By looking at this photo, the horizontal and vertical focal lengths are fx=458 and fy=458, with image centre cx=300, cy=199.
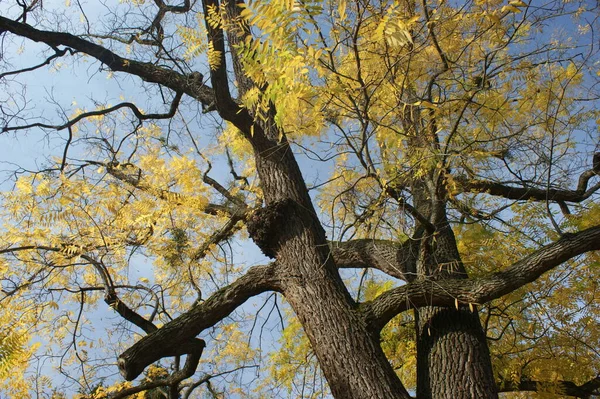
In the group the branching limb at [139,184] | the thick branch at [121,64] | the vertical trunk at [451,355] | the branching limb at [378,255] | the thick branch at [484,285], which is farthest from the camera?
the branching limb at [139,184]

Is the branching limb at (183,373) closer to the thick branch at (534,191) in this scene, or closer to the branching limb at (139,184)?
the branching limb at (139,184)

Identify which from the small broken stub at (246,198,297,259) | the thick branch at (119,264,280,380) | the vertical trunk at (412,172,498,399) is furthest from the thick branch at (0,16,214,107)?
the vertical trunk at (412,172,498,399)

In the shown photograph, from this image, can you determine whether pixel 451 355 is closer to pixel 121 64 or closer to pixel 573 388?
pixel 573 388

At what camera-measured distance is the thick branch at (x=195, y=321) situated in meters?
3.45

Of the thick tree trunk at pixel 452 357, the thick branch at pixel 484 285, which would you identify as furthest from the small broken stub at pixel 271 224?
the thick tree trunk at pixel 452 357

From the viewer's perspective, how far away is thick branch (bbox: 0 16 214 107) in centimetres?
406

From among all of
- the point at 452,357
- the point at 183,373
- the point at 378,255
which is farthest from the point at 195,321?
the point at 452,357

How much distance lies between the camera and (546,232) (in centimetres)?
445

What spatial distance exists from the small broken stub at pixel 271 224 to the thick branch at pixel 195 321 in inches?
6.7

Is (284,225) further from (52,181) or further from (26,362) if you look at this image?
(26,362)

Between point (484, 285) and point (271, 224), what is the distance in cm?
161

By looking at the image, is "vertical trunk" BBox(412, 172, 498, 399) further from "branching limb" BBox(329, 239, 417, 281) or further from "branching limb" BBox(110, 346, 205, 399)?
"branching limb" BBox(110, 346, 205, 399)

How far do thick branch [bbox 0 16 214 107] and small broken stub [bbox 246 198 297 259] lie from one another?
1411mm

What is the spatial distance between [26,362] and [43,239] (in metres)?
1.86
